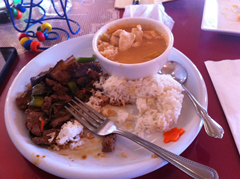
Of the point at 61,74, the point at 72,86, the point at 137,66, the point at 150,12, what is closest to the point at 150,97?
the point at 137,66

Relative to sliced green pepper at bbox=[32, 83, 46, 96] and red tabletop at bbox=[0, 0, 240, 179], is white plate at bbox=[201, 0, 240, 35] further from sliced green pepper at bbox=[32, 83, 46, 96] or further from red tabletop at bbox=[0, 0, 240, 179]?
sliced green pepper at bbox=[32, 83, 46, 96]

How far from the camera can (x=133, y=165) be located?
1.06 m

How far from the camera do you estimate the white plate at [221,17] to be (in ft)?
6.87

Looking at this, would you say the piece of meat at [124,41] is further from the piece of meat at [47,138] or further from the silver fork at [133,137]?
the piece of meat at [47,138]

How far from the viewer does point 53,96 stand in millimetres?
1549

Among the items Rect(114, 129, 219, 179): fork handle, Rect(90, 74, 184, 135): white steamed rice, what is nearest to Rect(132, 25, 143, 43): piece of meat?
Rect(90, 74, 184, 135): white steamed rice

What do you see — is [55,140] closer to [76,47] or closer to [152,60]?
[152,60]

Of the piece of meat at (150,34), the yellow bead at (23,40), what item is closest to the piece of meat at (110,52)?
the piece of meat at (150,34)

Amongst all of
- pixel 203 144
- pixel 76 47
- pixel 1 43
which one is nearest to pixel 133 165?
pixel 203 144

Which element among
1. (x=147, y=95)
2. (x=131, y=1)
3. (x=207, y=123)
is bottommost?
(x=147, y=95)

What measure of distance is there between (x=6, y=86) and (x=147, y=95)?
1.45 meters

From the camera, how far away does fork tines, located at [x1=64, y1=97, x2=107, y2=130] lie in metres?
1.39

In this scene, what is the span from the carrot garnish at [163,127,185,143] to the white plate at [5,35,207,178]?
0.11ft

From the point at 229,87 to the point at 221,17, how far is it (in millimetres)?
1262
